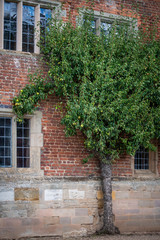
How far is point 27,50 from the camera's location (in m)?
10.8

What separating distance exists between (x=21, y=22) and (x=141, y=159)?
5414 mm

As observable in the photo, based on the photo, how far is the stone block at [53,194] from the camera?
10.3 metres

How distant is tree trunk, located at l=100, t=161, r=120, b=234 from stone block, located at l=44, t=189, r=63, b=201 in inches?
48.2

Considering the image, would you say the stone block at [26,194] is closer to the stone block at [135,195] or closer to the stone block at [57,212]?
the stone block at [57,212]

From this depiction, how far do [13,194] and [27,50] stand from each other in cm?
387

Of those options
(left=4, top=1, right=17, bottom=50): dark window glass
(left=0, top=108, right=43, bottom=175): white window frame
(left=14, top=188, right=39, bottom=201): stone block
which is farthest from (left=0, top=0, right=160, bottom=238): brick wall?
(left=4, top=1, right=17, bottom=50): dark window glass

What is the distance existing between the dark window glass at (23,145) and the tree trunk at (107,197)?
2.04 meters

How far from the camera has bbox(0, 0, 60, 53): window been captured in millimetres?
10562

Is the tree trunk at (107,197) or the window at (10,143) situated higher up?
the window at (10,143)

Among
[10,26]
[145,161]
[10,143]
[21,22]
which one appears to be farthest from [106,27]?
[10,143]

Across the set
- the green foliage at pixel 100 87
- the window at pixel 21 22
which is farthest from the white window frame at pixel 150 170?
the window at pixel 21 22

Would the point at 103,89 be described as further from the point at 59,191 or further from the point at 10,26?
the point at 10,26

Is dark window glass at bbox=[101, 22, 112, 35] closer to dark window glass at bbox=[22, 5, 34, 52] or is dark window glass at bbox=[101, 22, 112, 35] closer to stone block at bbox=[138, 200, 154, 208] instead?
dark window glass at bbox=[22, 5, 34, 52]

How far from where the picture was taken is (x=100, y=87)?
10.2 metres
